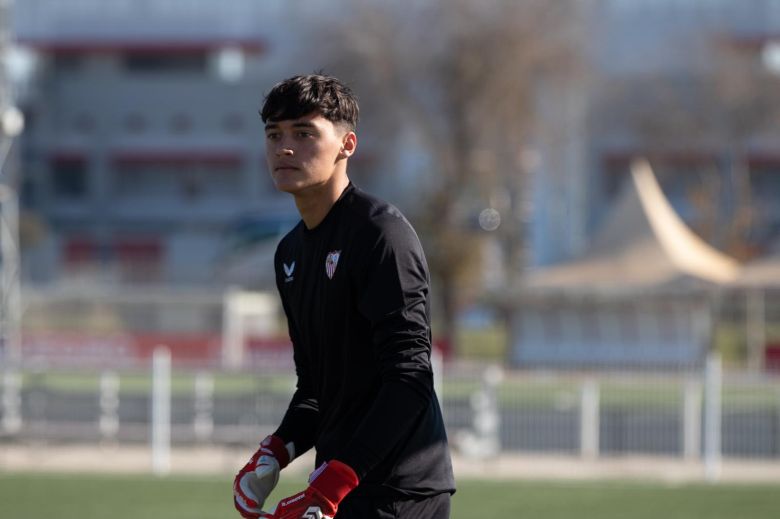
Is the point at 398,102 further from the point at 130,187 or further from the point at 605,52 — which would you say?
the point at 130,187

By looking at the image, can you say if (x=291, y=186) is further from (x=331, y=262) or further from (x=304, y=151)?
(x=331, y=262)

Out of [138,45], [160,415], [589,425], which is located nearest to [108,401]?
[160,415]

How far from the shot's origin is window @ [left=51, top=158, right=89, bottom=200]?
205 ft

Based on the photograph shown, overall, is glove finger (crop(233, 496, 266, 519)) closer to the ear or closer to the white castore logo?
the white castore logo

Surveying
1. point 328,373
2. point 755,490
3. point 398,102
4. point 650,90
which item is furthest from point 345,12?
point 328,373

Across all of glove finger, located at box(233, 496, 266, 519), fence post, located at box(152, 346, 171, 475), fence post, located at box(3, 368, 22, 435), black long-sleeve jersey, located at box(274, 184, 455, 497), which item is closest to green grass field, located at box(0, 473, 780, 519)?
fence post, located at box(152, 346, 171, 475)

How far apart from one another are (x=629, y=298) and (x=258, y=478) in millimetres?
30592

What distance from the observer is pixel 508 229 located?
46312 millimetres

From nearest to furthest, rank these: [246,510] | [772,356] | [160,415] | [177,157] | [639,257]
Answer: [246,510], [160,415], [772,356], [639,257], [177,157]

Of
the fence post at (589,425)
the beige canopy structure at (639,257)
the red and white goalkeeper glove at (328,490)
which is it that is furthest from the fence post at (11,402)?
the beige canopy structure at (639,257)

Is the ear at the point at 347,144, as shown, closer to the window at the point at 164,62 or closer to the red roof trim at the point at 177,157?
the red roof trim at the point at 177,157

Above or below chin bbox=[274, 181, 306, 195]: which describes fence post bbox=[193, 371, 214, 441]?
below

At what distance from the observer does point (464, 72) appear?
4606 cm

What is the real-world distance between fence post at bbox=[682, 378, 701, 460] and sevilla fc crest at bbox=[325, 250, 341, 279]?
13.7 m
